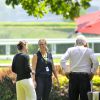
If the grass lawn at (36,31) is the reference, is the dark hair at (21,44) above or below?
above

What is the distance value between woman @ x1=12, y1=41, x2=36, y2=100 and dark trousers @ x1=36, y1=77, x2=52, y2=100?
0.41 m

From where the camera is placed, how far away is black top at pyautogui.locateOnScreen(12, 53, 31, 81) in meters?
12.0

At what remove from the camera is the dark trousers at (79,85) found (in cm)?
1143

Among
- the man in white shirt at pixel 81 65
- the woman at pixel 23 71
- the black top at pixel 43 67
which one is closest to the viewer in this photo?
the man in white shirt at pixel 81 65

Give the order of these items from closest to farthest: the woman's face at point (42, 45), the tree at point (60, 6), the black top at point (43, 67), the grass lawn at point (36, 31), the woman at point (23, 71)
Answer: the woman at point (23, 71)
the woman's face at point (42, 45)
the black top at point (43, 67)
the tree at point (60, 6)
the grass lawn at point (36, 31)

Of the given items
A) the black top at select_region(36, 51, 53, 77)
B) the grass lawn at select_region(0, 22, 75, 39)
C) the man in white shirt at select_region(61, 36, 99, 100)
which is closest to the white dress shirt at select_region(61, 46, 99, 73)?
the man in white shirt at select_region(61, 36, 99, 100)

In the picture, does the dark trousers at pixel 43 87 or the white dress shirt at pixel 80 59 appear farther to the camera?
the dark trousers at pixel 43 87

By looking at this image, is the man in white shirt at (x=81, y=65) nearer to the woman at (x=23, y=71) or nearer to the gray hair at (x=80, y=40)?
the gray hair at (x=80, y=40)

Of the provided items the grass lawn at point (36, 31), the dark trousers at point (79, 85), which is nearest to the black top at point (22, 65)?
the dark trousers at point (79, 85)

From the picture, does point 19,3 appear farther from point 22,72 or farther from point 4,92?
point 22,72

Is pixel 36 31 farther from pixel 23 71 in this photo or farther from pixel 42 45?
pixel 23 71

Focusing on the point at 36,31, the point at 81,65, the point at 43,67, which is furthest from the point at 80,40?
the point at 36,31

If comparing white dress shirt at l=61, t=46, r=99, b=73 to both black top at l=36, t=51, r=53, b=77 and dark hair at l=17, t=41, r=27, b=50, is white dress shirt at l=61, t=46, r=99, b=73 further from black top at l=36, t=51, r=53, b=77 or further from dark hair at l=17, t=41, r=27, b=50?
black top at l=36, t=51, r=53, b=77

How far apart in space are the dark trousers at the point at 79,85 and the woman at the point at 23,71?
3.17 ft
